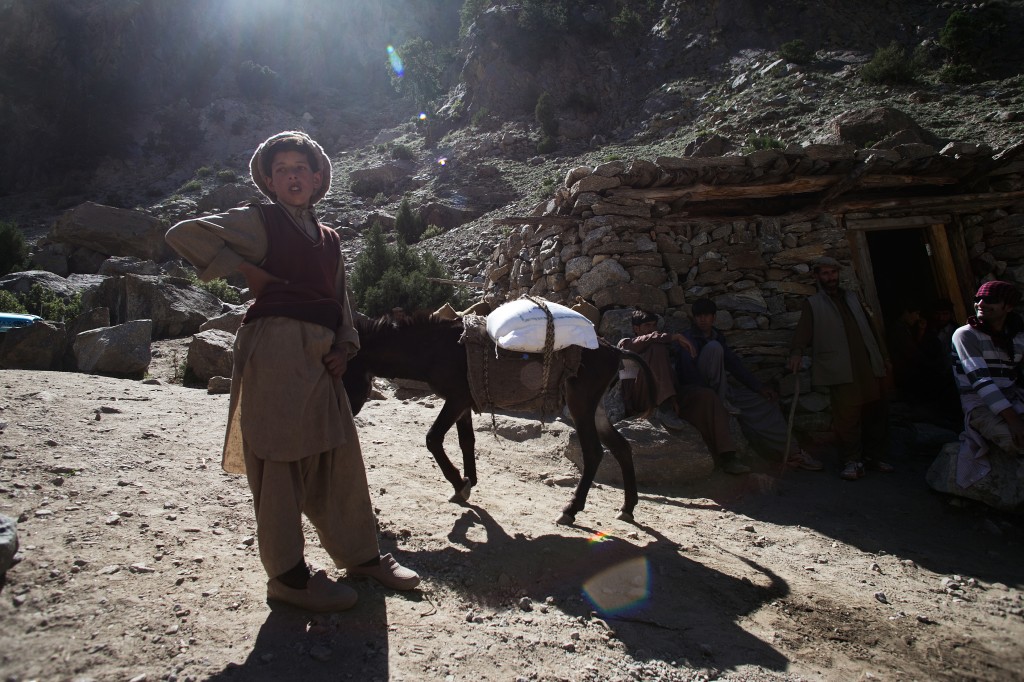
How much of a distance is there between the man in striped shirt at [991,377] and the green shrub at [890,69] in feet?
65.5

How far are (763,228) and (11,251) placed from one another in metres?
21.9

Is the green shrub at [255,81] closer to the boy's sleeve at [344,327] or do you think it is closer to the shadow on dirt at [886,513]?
the shadow on dirt at [886,513]

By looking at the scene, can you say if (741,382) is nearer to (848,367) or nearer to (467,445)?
(848,367)

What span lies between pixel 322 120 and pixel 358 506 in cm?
5169

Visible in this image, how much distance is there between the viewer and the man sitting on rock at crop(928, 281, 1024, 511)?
12.8 feet

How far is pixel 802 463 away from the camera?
213 inches

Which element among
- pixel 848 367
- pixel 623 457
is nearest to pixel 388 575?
pixel 623 457

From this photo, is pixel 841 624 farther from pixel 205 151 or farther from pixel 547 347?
pixel 205 151

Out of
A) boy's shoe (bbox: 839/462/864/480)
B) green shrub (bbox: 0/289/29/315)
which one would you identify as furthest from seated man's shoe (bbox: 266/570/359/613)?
green shrub (bbox: 0/289/29/315)

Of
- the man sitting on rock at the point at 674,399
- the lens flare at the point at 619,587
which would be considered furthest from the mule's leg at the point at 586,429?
the man sitting on rock at the point at 674,399

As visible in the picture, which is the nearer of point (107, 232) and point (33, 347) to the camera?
point (33, 347)

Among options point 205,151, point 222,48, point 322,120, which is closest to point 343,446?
point 205,151

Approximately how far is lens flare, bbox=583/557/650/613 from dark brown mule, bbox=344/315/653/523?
801 mm

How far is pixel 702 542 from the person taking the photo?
360 centimetres
